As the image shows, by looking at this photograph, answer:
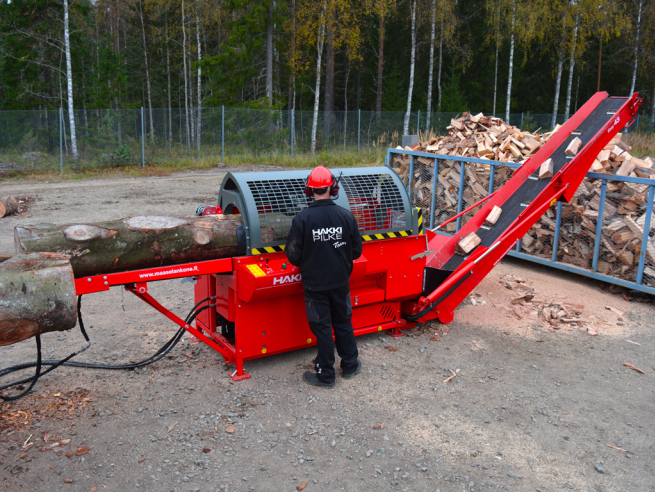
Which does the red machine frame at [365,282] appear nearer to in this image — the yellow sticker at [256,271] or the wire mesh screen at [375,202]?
the yellow sticker at [256,271]

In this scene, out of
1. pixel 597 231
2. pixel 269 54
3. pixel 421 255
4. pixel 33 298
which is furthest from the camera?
pixel 269 54

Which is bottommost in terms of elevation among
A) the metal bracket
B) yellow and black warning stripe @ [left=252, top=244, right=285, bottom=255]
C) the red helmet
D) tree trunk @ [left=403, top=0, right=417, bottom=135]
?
the metal bracket

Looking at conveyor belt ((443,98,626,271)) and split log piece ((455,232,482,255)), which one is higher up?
conveyor belt ((443,98,626,271))

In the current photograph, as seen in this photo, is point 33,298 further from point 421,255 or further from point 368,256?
point 421,255

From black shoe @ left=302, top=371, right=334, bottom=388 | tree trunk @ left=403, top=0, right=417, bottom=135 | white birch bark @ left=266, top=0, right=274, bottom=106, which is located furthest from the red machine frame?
white birch bark @ left=266, top=0, right=274, bottom=106

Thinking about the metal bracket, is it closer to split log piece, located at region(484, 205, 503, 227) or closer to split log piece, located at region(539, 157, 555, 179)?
split log piece, located at region(484, 205, 503, 227)

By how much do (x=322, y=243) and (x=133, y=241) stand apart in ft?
4.93

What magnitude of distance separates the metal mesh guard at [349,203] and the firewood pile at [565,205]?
11.5 feet

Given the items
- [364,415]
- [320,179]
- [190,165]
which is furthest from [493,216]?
[190,165]

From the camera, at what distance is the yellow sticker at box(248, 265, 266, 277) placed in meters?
4.49

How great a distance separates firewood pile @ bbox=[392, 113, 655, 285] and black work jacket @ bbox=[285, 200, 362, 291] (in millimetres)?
4406

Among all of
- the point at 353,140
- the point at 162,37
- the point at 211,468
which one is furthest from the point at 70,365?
the point at 162,37

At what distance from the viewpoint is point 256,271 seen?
454 centimetres

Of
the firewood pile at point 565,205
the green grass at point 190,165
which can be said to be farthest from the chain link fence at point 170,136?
the firewood pile at point 565,205
